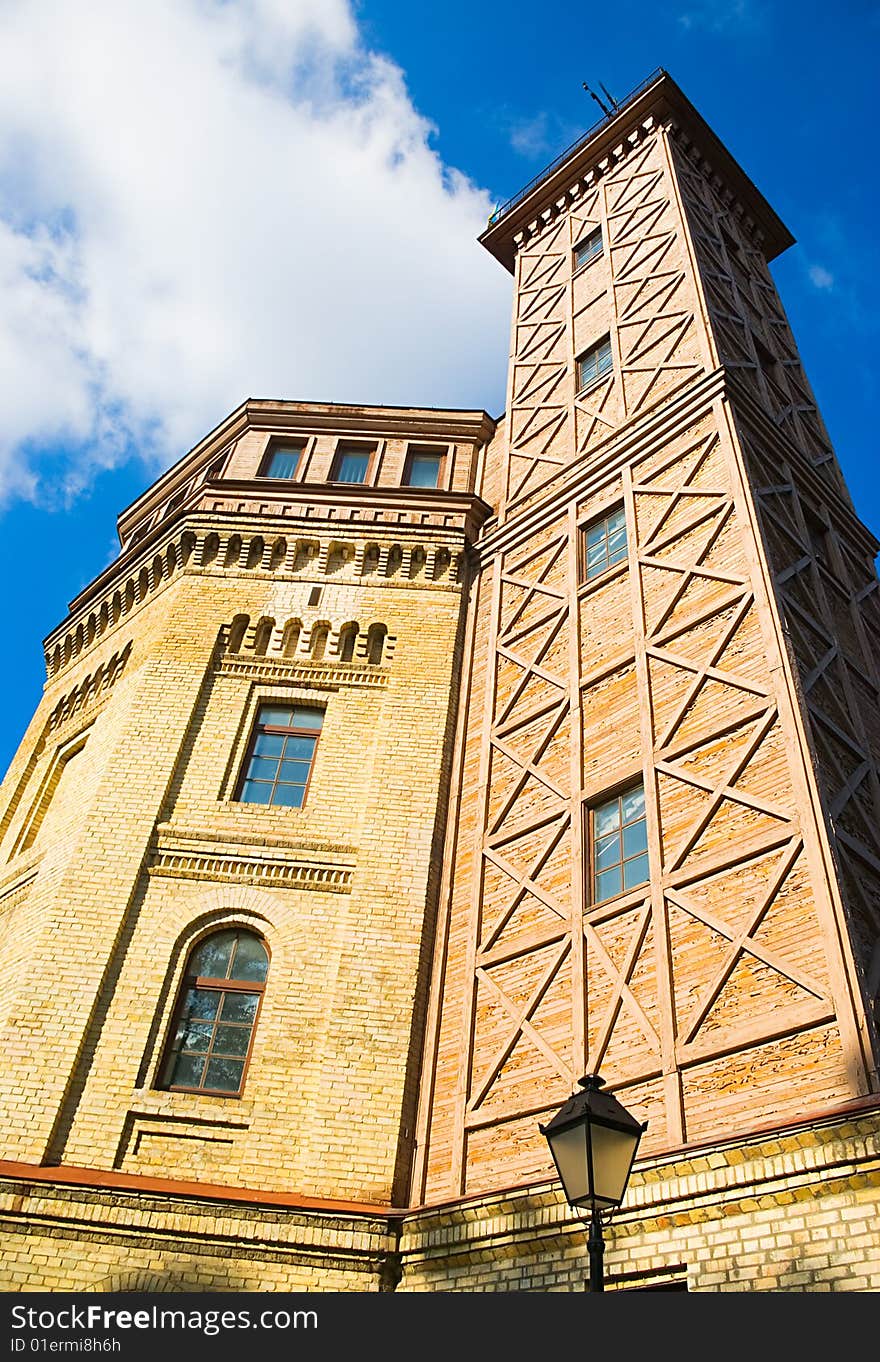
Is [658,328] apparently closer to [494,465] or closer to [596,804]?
[494,465]

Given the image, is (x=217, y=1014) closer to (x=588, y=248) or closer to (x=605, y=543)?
(x=605, y=543)

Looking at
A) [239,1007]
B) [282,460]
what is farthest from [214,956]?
[282,460]

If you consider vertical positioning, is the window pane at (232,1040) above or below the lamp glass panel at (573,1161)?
above

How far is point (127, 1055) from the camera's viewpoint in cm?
1052

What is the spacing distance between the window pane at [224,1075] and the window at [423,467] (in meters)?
10.1

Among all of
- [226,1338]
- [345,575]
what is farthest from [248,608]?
[226,1338]

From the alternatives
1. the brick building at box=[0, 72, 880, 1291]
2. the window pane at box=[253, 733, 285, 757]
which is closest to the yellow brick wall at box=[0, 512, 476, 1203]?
the brick building at box=[0, 72, 880, 1291]

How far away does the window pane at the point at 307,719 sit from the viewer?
550 inches

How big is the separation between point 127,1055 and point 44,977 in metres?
1.23

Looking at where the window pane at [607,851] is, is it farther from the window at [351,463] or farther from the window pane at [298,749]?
the window at [351,463]

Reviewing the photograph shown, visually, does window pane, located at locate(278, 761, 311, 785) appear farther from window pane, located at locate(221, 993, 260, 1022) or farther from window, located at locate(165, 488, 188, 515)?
window, located at locate(165, 488, 188, 515)

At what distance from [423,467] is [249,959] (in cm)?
967

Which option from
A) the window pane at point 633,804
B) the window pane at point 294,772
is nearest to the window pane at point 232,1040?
the window pane at point 294,772

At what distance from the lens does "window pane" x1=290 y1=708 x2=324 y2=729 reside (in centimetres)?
1397
